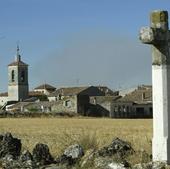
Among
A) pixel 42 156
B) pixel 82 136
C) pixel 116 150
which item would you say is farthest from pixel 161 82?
pixel 82 136

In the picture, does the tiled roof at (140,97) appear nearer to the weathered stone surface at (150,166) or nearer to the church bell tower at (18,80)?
the church bell tower at (18,80)

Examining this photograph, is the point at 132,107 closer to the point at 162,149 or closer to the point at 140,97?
the point at 140,97

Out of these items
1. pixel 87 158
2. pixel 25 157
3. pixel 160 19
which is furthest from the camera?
pixel 25 157

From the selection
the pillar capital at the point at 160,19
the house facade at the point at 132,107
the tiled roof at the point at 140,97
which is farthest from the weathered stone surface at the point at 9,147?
the tiled roof at the point at 140,97

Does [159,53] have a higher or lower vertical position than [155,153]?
higher

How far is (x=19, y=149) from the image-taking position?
15164 millimetres

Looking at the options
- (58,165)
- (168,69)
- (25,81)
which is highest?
(25,81)

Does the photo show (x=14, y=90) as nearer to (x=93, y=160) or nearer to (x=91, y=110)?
(x=91, y=110)

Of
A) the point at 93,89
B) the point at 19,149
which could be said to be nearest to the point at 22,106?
the point at 93,89

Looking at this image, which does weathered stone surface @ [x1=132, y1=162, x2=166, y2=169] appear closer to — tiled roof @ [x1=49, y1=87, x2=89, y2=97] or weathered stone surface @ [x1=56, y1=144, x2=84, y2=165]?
weathered stone surface @ [x1=56, y1=144, x2=84, y2=165]

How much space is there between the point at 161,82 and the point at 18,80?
176112 mm

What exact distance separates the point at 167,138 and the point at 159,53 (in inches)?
69.8

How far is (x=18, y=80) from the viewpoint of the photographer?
18762 cm

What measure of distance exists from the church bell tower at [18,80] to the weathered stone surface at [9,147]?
172 metres
